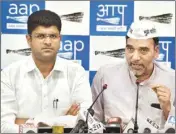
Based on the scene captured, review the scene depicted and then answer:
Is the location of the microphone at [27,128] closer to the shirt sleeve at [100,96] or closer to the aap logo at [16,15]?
the shirt sleeve at [100,96]

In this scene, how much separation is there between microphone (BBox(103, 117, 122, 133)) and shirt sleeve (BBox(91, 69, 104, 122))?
3.1 inches

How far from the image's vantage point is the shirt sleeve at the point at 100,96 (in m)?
2.95

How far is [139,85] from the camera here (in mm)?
2963

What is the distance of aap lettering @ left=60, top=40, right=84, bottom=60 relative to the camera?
9.81 ft

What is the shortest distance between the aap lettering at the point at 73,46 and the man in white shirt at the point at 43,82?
47 millimetres

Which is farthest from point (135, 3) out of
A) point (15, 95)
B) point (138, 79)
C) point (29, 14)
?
point (15, 95)

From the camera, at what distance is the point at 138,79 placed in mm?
2969

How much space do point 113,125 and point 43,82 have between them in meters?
0.56

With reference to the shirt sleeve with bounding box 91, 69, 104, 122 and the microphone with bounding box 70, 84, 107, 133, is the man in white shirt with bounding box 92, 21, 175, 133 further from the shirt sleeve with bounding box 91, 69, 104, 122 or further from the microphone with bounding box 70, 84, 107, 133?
the microphone with bounding box 70, 84, 107, 133

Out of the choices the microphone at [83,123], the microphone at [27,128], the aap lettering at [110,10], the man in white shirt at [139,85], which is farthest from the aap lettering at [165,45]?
the microphone at [27,128]

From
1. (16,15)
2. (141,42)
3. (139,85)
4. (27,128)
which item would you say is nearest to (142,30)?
(141,42)

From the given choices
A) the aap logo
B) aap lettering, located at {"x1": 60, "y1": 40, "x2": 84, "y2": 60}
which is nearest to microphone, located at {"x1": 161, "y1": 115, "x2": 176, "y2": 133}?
aap lettering, located at {"x1": 60, "y1": 40, "x2": 84, "y2": 60}

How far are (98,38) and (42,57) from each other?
1.33 ft

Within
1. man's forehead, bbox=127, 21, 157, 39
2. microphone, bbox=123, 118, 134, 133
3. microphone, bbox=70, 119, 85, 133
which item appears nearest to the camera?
microphone, bbox=70, 119, 85, 133
